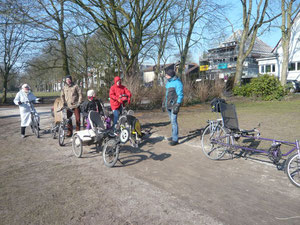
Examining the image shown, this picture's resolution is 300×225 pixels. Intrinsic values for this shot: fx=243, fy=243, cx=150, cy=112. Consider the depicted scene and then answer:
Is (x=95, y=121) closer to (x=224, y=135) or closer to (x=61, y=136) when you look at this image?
(x=61, y=136)

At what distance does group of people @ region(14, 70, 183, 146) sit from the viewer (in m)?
6.49

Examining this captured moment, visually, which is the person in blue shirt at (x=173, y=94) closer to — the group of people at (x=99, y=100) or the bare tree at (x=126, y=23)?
the group of people at (x=99, y=100)

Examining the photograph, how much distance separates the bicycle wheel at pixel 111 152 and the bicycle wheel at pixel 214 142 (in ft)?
6.76

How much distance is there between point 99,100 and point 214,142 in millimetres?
3515

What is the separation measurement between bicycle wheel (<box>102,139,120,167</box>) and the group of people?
1571mm

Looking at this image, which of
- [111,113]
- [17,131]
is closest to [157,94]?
[111,113]

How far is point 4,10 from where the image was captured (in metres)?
11.2

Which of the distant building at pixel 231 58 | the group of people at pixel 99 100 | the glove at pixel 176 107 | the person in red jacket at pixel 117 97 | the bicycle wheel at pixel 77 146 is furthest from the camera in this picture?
the distant building at pixel 231 58

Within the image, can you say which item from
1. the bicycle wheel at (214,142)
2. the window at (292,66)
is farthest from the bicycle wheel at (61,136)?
the window at (292,66)

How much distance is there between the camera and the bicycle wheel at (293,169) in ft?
12.4

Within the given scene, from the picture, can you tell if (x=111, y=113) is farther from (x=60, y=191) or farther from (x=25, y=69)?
(x=25, y=69)

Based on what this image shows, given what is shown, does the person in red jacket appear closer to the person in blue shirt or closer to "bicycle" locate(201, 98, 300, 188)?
the person in blue shirt

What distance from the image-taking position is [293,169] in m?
3.84

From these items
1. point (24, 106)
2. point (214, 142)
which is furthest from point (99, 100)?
point (214, 142)
